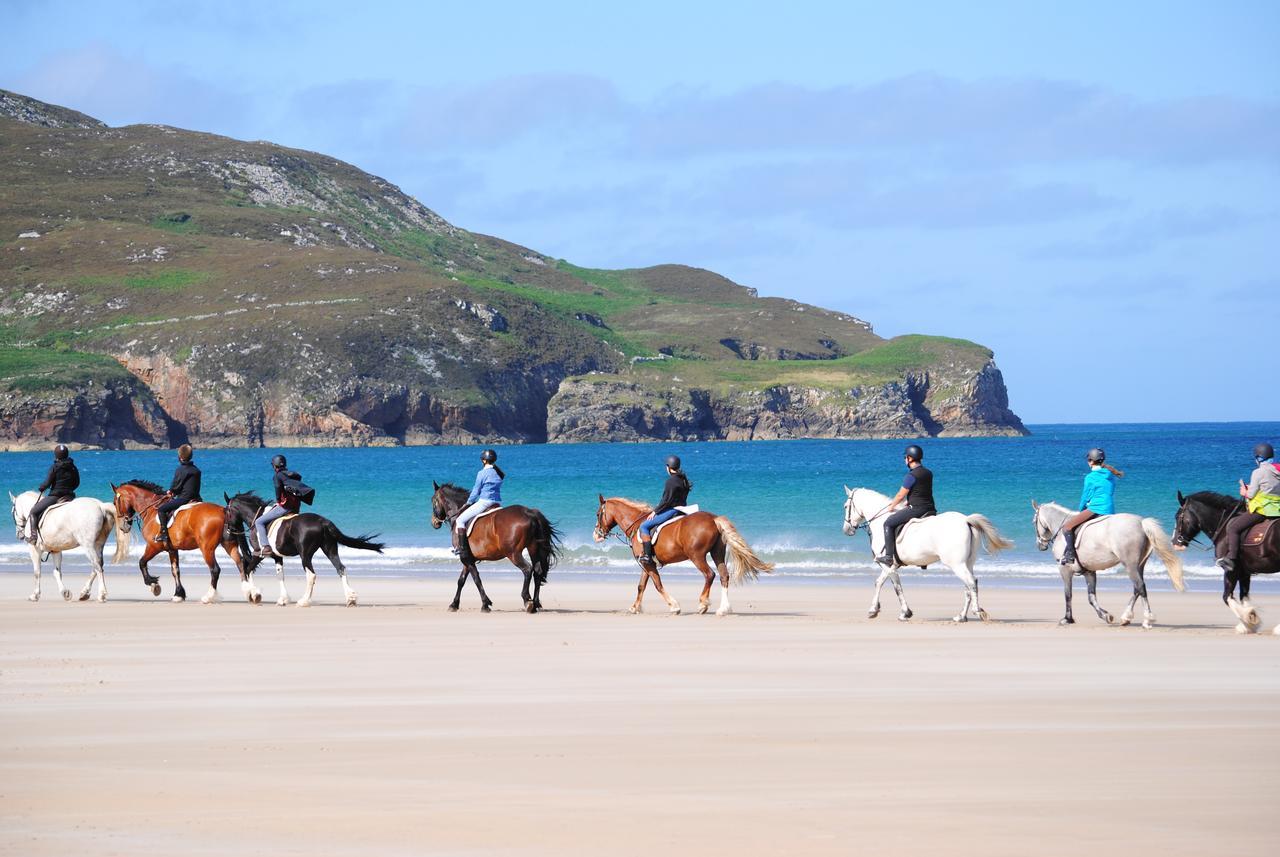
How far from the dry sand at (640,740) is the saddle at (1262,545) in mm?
828

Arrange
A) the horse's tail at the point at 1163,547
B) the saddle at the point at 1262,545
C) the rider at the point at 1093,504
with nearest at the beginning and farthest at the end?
the saddle at the point at 1262,545 → the horse's tail at the point at 1163,547 → the rider at the point at 1093,504

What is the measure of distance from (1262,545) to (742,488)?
180ft

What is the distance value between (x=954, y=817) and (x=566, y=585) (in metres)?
18.8

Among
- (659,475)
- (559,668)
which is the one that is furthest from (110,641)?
(659,475)

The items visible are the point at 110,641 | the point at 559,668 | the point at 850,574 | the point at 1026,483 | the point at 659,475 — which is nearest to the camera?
the point at 559,668

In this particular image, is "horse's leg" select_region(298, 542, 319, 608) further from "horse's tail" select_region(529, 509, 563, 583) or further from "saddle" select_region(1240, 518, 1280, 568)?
"saddle" select_region(1240, 518, 1280, 568)

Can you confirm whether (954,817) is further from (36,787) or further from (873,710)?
(36,787)

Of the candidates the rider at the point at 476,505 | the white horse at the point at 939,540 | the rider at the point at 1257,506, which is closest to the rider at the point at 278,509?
the rider at the point at 476,505

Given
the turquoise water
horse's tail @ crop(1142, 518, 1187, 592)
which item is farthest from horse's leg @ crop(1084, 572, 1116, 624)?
the turquoise water

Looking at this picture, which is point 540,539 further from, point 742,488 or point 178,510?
point 742,488

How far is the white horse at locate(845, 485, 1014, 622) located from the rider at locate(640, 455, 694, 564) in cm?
217

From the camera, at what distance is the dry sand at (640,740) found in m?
7.46

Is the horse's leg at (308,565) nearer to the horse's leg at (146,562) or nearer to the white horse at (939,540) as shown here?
the horse's leg at (146,562)

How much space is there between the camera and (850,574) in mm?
28562
